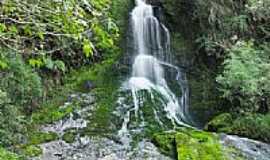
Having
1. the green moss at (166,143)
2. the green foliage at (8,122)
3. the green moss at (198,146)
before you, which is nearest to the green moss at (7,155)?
the green foliage at (8,122)

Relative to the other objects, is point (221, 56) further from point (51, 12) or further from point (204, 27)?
point (51, 12)

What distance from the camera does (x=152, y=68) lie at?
992 centimetres

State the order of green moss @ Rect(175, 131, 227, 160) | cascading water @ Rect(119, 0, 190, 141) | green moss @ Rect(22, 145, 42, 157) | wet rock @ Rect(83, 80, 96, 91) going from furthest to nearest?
wet rock @ Rect(83, 80, 96, 91) < cascading water @ Rect(119, 0, 190, 141) < green moss @ Rect(22, 145, 42, 157) < green moss @ Rect(175, 131, 227, 160)

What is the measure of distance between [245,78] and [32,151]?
13.3 ft

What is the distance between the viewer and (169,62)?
10.2 metres

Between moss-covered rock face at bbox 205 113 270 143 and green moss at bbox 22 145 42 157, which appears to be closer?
green moss at bbox 22 145 42 157

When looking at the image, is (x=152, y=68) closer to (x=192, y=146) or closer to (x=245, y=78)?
(x=245, y=78)

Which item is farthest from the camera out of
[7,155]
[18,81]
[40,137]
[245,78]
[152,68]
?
[152,68]

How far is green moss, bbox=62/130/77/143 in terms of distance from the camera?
7297mm

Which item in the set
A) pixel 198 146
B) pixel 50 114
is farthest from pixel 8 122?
pixel 198 146

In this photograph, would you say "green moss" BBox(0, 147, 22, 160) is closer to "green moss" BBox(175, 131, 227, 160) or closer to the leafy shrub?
the leafy shrub

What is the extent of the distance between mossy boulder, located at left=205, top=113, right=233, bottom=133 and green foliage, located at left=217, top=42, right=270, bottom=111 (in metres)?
0.37

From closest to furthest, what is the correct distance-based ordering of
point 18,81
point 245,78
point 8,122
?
point 8,122 < point 18,81 < point 245,78

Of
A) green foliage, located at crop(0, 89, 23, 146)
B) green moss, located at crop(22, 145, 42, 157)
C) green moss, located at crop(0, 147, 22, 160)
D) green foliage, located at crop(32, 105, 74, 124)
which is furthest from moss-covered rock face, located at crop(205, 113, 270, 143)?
green moss, located at crop(0, 147, 22, 160)
